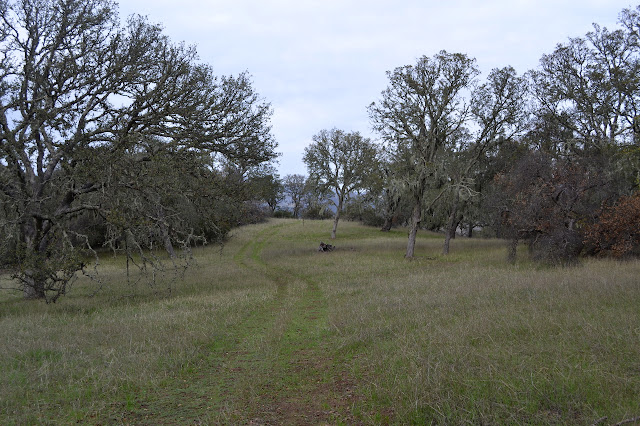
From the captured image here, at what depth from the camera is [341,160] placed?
40.7 m

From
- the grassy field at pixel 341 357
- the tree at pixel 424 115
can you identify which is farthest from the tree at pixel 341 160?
the grassy field at pixel 341 357

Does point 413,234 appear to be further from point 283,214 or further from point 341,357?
point 283,214

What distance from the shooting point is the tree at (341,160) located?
1594 inches

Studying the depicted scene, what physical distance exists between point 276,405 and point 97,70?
43.6ft

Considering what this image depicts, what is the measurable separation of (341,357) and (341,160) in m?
34.1

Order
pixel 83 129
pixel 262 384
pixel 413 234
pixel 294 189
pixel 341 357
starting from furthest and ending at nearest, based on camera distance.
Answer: pixel 294 189
pixel 413 234
pixel 83 129
pixel 341 357
pixel 262 384

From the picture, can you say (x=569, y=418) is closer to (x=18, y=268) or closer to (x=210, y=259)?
(x=18, y=268)

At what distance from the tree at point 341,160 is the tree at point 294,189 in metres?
54.0

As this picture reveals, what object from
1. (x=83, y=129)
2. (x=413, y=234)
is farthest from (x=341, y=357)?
(x=413, y=234)

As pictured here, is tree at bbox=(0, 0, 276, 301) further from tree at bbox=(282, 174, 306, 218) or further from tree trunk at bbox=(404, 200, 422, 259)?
tree at bbox=(282, 174, 306, 218)

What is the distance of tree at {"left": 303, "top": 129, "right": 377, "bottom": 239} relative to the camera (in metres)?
40.5

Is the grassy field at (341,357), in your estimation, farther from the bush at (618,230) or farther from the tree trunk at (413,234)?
the tree trunk at (413,234)

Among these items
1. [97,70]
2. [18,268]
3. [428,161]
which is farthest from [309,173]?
[18,268]

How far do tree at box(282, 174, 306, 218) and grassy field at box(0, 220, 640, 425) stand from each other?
83693 millimetres
